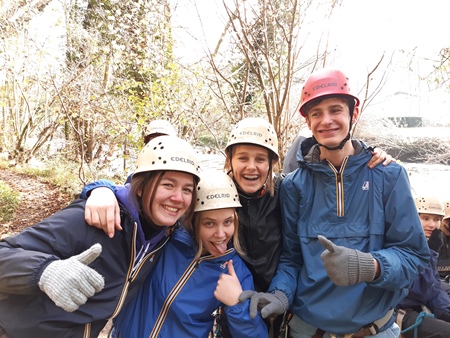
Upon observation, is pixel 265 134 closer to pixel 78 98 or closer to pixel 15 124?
pixel 78 98

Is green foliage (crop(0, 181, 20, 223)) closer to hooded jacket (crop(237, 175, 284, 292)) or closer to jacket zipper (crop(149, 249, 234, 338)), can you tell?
jacket zipper (crop(149, 249, 234, 338))

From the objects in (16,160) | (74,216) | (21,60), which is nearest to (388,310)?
(74,216)

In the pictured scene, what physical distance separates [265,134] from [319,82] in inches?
24.3

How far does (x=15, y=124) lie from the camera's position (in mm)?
12586

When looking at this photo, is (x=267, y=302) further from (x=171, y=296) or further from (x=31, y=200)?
(x=31, y=200)

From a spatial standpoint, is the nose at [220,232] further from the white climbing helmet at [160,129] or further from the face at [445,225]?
the white climbing helmet at [160,129]

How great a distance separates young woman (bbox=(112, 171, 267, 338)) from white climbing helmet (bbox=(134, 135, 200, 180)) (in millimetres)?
300

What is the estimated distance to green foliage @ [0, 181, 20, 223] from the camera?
8742 millimetres

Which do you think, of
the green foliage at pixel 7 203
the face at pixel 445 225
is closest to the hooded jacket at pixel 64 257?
the face at pixel 445 225

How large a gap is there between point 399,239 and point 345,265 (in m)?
0.48

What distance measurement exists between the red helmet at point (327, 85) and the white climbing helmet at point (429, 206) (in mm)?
1868

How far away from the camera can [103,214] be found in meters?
1.88

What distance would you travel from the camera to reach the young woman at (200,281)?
219cm

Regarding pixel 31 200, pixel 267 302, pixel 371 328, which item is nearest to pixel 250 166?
pixel 267 302
